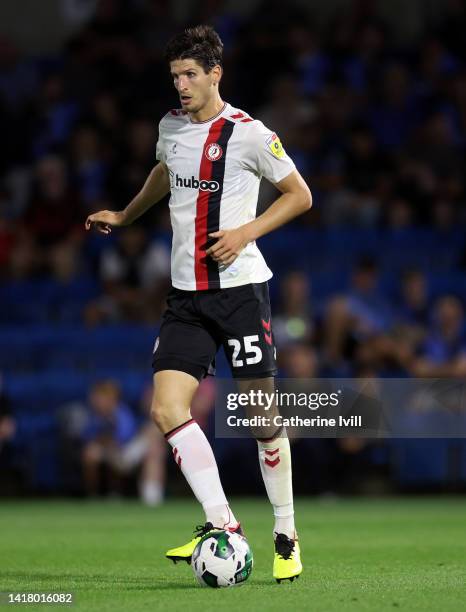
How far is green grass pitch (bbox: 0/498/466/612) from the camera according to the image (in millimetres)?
5461

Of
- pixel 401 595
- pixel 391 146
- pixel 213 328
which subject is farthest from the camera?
pixel 391 146

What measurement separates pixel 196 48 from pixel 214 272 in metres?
1.00

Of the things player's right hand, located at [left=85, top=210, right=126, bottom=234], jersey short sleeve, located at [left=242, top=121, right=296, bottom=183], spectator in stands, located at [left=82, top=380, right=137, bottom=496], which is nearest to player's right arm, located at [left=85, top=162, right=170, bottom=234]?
player's right hand, located at [left=85, top=210, right=126, bottom=234]

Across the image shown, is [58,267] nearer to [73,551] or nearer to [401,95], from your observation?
[401,95]

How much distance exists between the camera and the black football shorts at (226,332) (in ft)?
20.0

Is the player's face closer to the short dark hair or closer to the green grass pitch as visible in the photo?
the short dark hair

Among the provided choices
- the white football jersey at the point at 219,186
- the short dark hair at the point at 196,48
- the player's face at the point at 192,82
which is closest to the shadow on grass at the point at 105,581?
the white football jersey at the point at 219,186

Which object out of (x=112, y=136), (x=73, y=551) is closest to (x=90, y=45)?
(x=112, y=136)

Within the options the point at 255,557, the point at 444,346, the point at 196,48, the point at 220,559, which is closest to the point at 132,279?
the point at 444,346

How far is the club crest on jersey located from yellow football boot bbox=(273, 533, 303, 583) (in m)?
1.73

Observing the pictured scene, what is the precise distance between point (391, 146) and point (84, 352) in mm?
4530

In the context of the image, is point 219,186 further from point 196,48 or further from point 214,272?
point 196,48

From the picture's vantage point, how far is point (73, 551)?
780cm

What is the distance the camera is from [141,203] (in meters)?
Answer: 6.60
